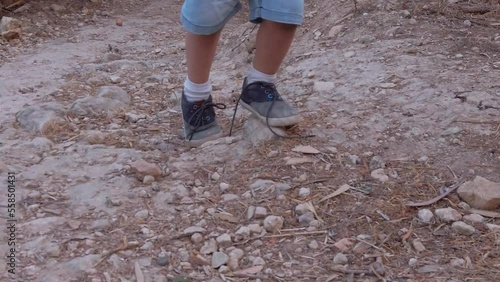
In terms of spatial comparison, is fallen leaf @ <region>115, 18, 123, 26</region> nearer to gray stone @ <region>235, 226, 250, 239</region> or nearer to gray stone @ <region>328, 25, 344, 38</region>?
gray stone @ <region>328, 25, 344, 38</region>

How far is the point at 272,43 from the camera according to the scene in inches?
85.9

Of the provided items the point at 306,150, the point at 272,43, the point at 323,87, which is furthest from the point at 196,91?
the point at 323,87

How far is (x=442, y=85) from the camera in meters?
2.49

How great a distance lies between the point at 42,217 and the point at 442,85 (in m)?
1.42

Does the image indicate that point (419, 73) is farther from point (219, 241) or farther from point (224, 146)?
point (219, 241)

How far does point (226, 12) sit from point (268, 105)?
314mm

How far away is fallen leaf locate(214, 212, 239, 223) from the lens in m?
1.83

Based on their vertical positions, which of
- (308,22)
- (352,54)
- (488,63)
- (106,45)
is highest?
(488,63)

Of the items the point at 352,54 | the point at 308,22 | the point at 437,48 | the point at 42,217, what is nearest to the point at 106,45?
the point at 308,22

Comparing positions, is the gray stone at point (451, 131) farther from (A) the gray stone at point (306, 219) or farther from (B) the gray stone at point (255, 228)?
(B) the gray stone at point (255, 228)

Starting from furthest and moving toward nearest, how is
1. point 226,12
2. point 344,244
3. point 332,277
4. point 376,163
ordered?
1. point 226,12
2. point 376,163
3. point 344,244
4. point 332,277

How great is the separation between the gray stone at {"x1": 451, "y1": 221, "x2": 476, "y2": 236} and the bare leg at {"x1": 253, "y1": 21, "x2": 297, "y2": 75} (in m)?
0.77

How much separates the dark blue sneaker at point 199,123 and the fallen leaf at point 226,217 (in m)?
0.48

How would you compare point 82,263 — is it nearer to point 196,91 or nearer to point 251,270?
point 251,270
